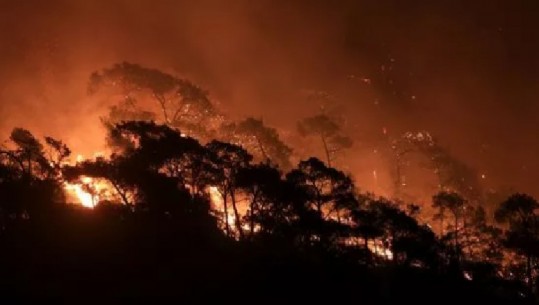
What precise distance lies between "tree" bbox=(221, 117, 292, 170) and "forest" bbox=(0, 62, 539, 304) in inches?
641

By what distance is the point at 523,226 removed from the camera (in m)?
45.0

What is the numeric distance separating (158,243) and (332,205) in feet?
34.5

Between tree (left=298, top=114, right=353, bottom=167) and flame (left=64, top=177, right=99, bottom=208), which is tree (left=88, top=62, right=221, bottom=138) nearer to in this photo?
tree (left=298, top=114, right=353, bottom=167)

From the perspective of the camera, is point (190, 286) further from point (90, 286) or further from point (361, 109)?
point (361, 109)

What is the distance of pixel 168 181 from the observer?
3856 centimetres

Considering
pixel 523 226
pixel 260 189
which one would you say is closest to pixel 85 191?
pixel 260 189

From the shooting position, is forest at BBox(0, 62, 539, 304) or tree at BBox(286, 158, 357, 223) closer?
forest at BBox(0, 62, 539, 304)

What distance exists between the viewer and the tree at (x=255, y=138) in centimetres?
5853

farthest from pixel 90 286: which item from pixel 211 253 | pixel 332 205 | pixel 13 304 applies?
pixel 332 205

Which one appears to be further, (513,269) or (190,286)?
(513,269)

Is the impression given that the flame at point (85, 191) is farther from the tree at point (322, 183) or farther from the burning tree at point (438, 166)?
the burning tree at point (438, 166)

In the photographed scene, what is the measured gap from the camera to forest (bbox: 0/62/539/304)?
34344 mm

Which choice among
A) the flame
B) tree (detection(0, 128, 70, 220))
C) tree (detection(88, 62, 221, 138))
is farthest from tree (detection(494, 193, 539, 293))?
tree (detection(0, 128, 70, 220))

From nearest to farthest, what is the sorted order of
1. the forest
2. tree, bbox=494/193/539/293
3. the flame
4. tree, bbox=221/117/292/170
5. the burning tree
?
the forest
the flame
tree, bbox=494/193/539/293
tree, bbox=221/117/292/170
the burning tree
